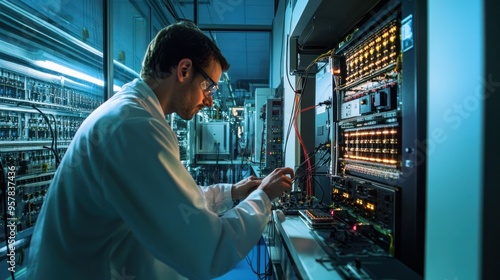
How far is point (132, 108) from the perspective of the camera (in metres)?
0.72

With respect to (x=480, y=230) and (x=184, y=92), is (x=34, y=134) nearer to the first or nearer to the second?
(x=184, y=92)

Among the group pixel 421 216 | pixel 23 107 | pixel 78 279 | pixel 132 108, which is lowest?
pixel 78 279

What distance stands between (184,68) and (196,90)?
3.8 inches

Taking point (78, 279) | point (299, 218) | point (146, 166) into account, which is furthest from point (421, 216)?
point (78, 279)

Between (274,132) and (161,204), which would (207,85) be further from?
(274,132)

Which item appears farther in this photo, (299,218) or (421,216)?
(299,218)

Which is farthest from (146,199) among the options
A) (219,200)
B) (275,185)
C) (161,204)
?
(219,200)

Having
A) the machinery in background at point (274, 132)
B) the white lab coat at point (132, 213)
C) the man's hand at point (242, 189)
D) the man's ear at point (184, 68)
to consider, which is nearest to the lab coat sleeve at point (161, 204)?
the white lab coat at point (132, 213)

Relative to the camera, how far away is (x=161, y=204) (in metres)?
0.61

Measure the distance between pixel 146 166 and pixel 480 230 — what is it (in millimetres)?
651

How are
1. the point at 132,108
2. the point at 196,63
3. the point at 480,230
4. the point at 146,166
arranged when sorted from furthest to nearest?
the point at 196,63 → the point at 132,108 → the point at 146,166 → the point at 480,230

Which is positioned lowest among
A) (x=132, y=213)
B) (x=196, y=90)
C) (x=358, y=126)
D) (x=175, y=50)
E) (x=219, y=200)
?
(x=219, y=200)

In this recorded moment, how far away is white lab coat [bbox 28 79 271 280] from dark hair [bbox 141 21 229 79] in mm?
109

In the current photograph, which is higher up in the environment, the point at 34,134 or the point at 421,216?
the point at 34,134
